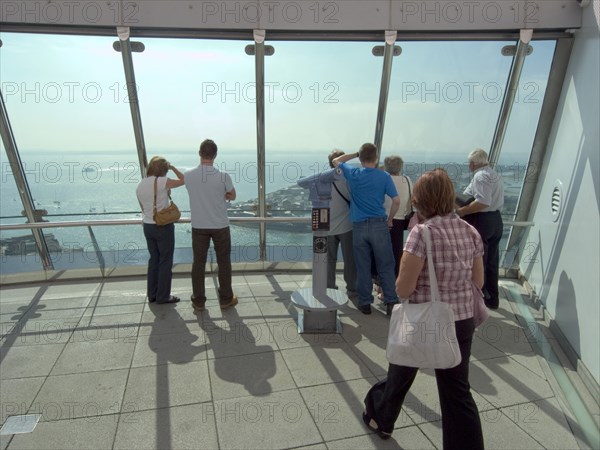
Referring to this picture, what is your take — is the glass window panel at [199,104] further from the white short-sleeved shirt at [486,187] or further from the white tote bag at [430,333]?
the white tote bag at [430,333]

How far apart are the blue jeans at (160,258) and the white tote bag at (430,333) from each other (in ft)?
9.97

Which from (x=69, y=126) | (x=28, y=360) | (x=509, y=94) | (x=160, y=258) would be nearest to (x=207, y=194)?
(x=160, y=258)

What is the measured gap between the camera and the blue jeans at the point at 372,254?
411 centimetres

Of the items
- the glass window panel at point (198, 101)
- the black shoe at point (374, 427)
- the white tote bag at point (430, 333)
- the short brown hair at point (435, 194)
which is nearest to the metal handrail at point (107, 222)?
the glass window panel at point (198, 101)

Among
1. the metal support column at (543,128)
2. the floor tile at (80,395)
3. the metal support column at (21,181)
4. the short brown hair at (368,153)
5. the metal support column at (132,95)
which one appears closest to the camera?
the floor tile at (80,395)

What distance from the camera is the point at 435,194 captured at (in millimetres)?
2154

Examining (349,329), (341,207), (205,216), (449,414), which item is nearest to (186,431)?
(449,414)

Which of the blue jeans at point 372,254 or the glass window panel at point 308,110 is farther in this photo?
the glass window panel at point 308,110

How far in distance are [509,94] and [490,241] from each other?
1957mm

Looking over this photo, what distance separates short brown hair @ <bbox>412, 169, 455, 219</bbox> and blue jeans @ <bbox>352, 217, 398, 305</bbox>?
190cm

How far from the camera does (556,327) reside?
3.93 m

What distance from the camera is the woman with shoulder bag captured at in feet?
14.3

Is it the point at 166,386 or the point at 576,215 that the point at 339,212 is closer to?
the point at 576,215

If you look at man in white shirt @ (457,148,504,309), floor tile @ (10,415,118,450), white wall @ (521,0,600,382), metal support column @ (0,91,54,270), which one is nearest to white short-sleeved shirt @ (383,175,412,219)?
man in white shirt @ (457,148,504,309)
